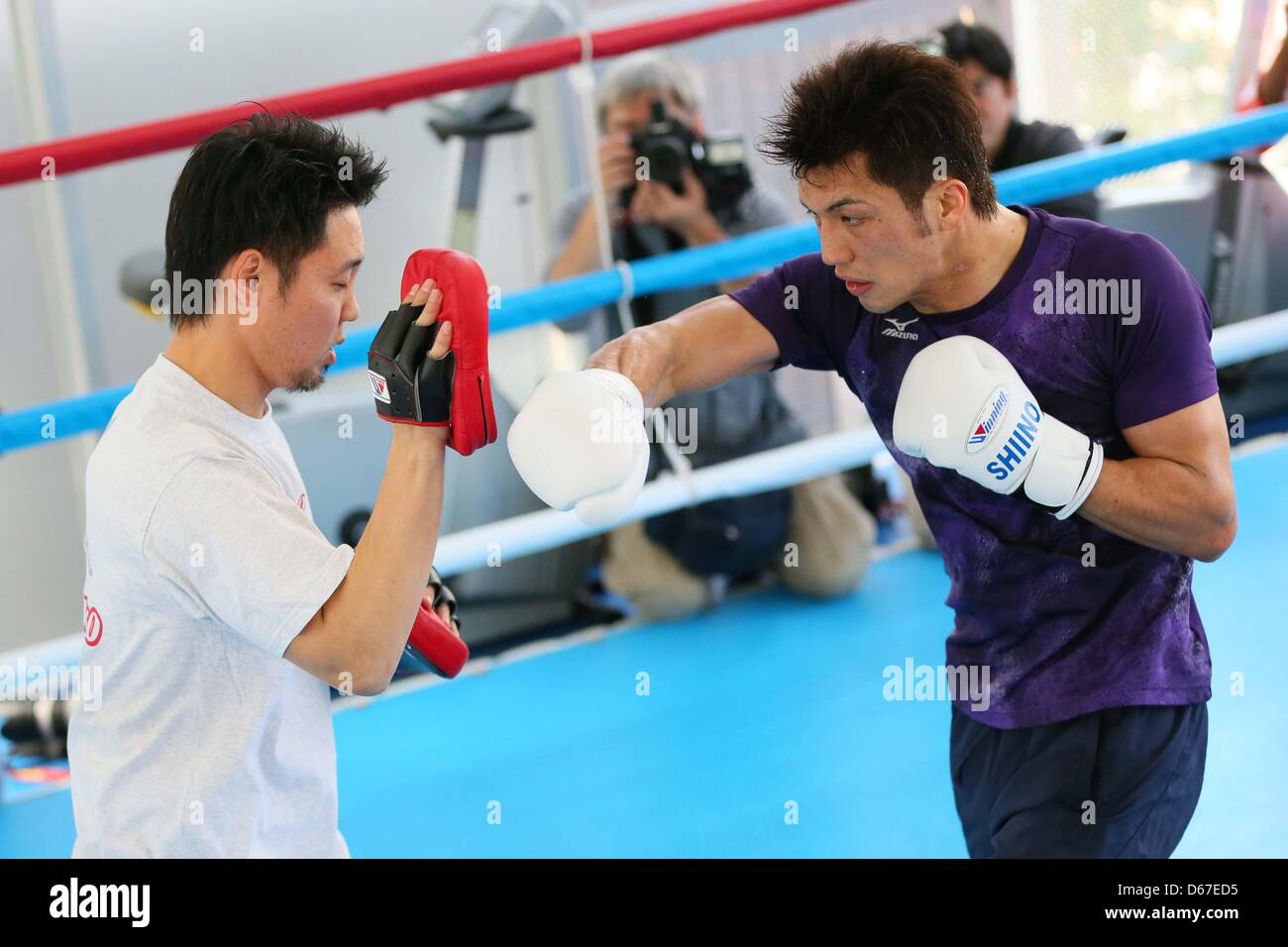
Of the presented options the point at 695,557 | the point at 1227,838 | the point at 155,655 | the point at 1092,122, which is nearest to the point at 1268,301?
the point at 1092,122

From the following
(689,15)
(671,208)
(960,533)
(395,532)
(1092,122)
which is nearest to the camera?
(395,532)

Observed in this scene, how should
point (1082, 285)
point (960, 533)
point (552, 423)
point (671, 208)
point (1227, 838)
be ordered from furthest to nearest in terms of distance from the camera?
point (671, 208), point (1227, 838), point (960, 533), point (1082, 285), point (552, 423)

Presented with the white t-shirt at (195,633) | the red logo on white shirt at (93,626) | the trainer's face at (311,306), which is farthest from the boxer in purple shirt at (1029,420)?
the red logo on white shirt at (93,626)

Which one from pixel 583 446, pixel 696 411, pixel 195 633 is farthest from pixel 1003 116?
pixel 195 633

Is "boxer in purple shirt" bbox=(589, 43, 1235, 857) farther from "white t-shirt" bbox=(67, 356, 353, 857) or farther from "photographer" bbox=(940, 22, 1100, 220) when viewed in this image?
"photographer" bbox=(940, 22, 1100, 220)

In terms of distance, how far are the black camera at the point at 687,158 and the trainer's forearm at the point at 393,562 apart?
73.1 inches

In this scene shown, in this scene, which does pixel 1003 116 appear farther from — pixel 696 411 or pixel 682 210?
pixel 696 411

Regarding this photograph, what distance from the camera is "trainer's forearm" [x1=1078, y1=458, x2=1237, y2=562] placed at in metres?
1.46

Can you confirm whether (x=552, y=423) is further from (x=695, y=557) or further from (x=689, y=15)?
(x=695, y=557)

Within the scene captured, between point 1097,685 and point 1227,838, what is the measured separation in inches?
33.7

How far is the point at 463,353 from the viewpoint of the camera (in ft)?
4.33

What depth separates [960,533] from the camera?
1635 mm

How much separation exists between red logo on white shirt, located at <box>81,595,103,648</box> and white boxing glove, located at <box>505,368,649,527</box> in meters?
0.45

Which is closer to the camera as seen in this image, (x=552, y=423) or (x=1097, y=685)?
(x=552, y=423)
